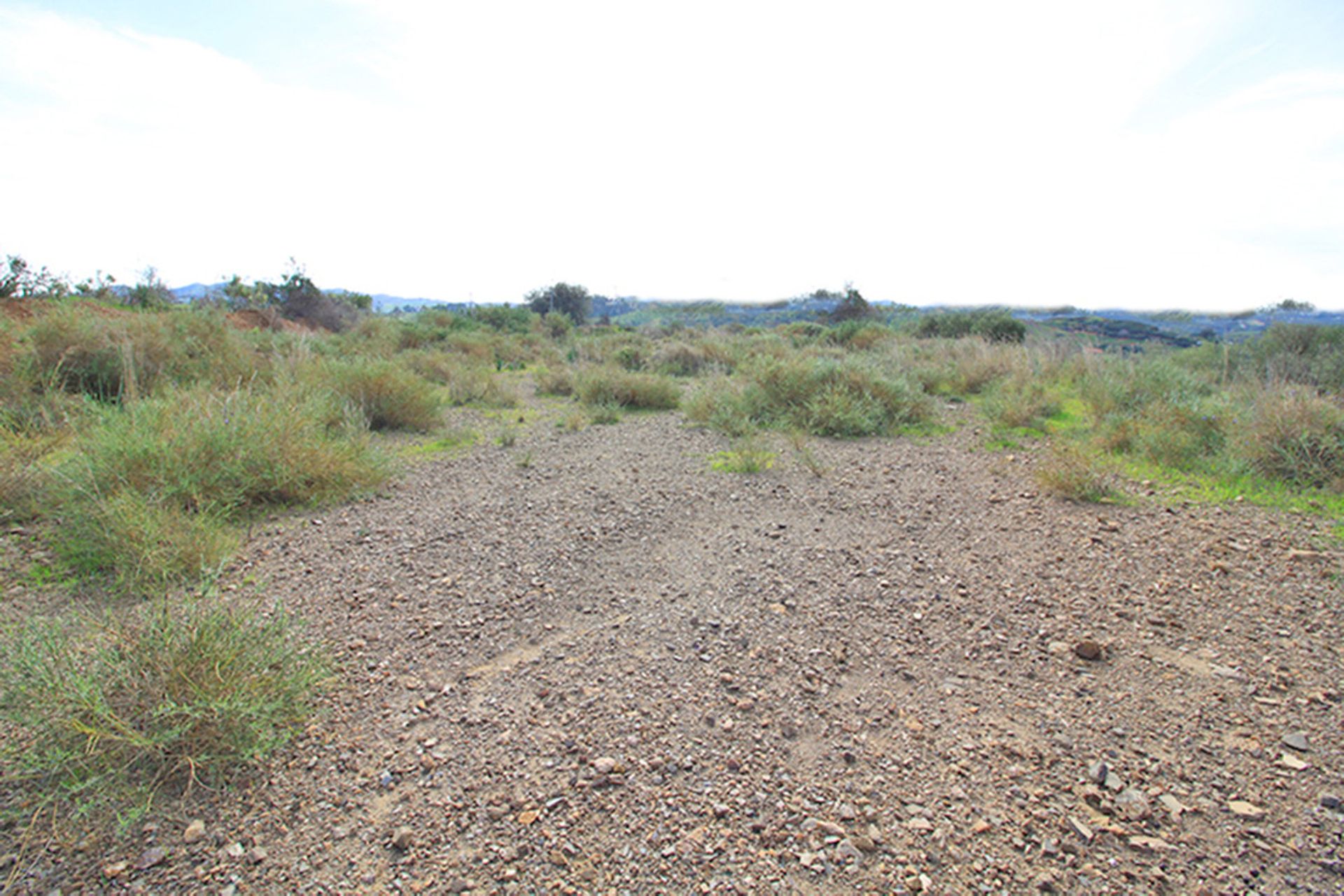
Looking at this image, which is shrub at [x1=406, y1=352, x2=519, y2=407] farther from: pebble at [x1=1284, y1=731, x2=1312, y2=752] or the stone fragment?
pebble at [x1=1284, y1=731, x2=1312, y2=752]

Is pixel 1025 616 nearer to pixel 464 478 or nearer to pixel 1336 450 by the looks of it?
pixel 1336 450

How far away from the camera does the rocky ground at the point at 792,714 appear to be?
196 cm

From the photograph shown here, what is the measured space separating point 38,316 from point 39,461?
6.39 metres

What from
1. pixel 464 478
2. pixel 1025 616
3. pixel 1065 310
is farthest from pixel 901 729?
pixel 1065 310

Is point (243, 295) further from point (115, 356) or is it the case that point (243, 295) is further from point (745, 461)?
point (745, 461)

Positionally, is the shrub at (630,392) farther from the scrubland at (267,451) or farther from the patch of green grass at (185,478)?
the patch of green grass at (185,478)

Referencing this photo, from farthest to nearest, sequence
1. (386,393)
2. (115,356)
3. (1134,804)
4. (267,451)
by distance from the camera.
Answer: (386,393) → (115,356) → (267,451) → (1134,804)

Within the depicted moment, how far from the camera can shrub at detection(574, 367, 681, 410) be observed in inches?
459

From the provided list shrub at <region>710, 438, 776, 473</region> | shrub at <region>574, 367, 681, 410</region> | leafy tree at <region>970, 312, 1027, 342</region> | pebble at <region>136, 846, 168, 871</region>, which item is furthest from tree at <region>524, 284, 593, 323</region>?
pebble at <region>136, 846, 168, 871</region>

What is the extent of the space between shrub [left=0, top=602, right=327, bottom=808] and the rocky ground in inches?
7.0

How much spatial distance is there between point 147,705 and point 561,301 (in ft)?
127

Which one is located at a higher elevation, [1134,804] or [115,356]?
[115,356]

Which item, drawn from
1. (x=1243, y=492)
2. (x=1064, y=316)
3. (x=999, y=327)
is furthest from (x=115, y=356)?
(x=1064, y=316)

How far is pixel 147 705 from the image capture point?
2309 mm
